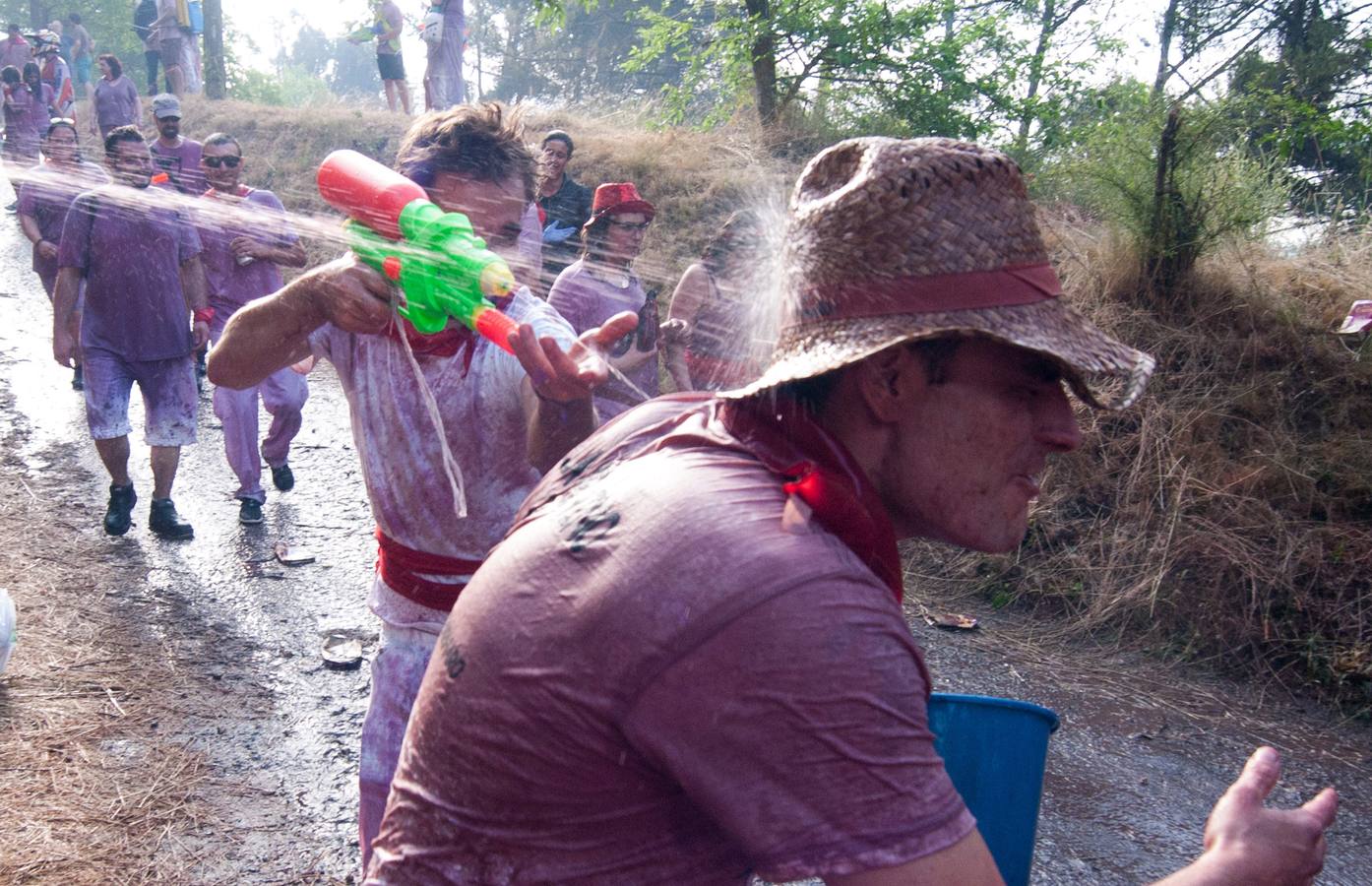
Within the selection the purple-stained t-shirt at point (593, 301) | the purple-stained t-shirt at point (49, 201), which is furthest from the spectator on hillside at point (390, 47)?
the purple-stained t-shirt at point (593, 301)

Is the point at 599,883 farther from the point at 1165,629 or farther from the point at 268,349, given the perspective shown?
the point at 1165,629

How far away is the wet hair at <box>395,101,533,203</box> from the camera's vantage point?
2811 mm

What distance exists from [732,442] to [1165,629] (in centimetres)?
516

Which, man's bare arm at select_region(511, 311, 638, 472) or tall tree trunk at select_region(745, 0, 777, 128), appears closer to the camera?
man's bare arm at select_region(511, 311, 638, 472)

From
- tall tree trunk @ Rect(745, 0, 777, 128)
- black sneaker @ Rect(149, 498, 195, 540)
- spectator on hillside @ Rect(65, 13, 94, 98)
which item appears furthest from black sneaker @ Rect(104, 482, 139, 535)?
spectator on hillside @ Rect(65, 13, 94, 98)

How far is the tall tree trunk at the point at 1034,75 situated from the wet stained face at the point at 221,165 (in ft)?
23.3

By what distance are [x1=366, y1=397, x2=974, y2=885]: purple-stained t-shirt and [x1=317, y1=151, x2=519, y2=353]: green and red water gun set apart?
973 millimetres

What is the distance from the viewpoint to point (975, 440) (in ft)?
4.53

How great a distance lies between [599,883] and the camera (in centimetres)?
122

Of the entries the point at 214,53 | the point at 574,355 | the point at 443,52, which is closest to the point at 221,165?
the point at 574,355

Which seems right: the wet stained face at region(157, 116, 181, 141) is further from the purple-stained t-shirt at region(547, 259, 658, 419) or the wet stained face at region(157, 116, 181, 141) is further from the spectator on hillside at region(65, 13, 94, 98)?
the spectator on hillside at region(65, 13, 94, 98)

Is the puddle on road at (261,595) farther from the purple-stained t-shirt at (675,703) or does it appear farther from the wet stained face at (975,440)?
the wet stained face at (975,440)

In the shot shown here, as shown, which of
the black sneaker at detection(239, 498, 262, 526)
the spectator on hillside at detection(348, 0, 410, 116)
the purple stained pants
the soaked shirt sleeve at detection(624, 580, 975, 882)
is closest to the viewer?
the soaked shirt sleeve at detection(624, 580, 975, 882)

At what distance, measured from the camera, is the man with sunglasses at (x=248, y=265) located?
266 inches
